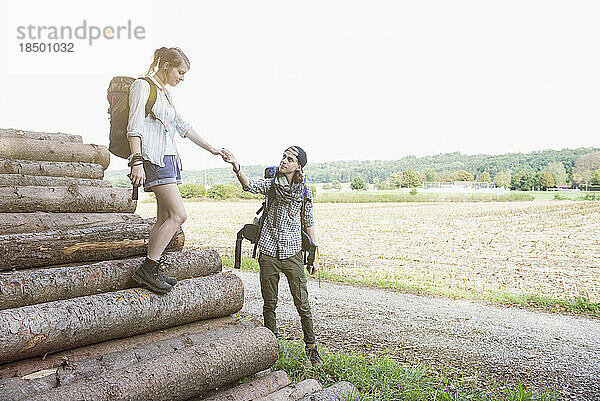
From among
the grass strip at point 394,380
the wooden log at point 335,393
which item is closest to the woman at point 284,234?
the grass strip at point 394,380

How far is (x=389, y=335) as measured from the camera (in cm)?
679

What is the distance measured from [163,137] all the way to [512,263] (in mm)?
12362

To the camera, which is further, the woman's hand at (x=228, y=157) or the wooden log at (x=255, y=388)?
the woman's hand at (x=228, y=157)

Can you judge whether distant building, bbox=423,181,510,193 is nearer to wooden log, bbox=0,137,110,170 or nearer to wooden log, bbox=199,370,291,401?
wooden log, bbox=0,137,110,170

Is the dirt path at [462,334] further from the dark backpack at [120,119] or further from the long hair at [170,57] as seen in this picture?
the long hair at [170,57]

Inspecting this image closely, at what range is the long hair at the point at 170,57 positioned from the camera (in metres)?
3.99

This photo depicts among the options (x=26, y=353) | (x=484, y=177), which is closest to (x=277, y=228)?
(x=26, y=353)

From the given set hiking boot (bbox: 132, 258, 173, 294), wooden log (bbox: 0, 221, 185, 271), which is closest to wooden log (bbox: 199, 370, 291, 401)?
hiking boot (bbox: 132, 258, 173, 294)

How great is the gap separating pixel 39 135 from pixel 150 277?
5.76m

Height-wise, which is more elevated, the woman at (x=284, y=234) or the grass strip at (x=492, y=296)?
the woman at (x=284, y=234)

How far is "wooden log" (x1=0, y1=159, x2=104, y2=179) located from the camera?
301 inches

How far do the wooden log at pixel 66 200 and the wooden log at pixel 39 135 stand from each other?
1.79 meters

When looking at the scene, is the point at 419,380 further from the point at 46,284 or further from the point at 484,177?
the point at 484,177

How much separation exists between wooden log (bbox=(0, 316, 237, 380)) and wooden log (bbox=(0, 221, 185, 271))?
32.3 inches
